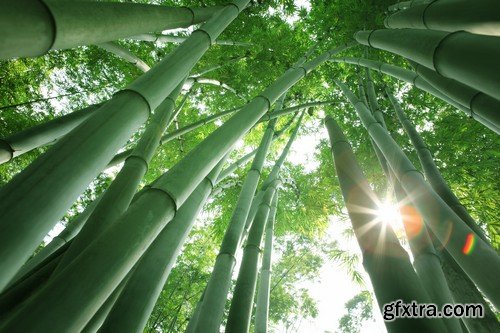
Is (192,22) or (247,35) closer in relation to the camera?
(192,22)

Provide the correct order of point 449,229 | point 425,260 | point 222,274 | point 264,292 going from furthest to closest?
point 264,292, point 425,260, point 222,274, point 449,229

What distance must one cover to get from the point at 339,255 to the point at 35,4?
4739 mm

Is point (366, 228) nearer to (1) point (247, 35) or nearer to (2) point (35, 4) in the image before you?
(2) point (35, 4)

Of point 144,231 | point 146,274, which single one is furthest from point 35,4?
point 146,274

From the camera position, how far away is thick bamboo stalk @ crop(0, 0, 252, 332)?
732mm

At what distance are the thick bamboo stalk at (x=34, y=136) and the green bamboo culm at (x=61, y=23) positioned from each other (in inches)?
46.8

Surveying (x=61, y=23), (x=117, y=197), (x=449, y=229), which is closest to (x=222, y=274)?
(x=117, y=197)

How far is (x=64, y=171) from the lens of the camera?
100 cm

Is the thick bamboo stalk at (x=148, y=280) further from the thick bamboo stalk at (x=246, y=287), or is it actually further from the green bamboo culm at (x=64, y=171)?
the thick bamboo stalk at (x=246, y=287)

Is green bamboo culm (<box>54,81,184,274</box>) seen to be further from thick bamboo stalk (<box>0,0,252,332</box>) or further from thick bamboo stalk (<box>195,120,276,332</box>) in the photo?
thick bamboo stalk (<box>195,120,276,332</box>)

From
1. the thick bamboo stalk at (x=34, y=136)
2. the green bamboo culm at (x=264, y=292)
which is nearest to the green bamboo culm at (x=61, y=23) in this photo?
the thick bamboo stalk at (x=34, y=136)

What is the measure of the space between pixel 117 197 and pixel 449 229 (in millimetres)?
1709

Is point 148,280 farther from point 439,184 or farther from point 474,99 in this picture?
point 439,184

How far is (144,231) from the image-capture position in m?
1.02
